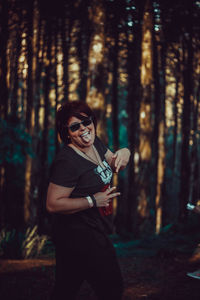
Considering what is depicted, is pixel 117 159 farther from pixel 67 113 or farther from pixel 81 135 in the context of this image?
pixel 67 113

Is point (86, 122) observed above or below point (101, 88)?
below

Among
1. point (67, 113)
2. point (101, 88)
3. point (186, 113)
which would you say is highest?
point (101, 88)

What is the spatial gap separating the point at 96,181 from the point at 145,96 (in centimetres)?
818

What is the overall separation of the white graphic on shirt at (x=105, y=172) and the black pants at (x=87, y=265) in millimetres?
387

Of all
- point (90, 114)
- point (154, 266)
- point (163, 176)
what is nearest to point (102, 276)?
point (90, 114)

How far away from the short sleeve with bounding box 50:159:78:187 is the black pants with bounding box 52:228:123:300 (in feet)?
1.15

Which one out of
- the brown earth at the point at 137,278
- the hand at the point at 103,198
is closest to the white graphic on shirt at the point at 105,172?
the hand at the point at 103,198

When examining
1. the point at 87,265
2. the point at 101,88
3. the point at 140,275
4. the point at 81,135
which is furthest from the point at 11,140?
the point at 87,265

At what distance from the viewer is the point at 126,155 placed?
332cm

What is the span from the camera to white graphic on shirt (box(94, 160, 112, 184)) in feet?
9.73

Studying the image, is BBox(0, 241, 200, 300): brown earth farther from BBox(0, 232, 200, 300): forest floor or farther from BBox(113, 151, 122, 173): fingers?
BBox(113, 151, 122, 173): fingers

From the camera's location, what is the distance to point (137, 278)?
5.86 m

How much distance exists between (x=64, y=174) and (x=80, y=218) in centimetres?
34

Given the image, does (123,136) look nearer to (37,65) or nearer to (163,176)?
(163,176)
